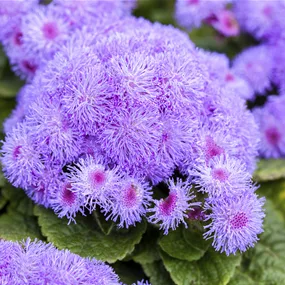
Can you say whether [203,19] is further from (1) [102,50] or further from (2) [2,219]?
(2) [2,219]

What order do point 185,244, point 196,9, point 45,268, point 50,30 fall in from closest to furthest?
point 45,268
point 185,244
point 50,30
point 196,9

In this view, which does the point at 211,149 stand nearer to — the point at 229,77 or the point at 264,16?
the point at 229,77

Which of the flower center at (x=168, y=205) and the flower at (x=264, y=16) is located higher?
the flower at (x=264, y=16)

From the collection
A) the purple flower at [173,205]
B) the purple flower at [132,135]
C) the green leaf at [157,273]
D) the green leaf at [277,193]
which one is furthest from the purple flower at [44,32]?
the green leaf at [277,193]

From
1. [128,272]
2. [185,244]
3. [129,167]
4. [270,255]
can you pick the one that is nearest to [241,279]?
[270,255]

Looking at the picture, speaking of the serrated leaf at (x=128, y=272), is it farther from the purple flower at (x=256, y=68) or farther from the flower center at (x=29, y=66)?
the purple flower at (x=256, y=68)

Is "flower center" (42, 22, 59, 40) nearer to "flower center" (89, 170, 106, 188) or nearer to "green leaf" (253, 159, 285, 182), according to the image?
"flower center" (89, 170, 106, 188)
